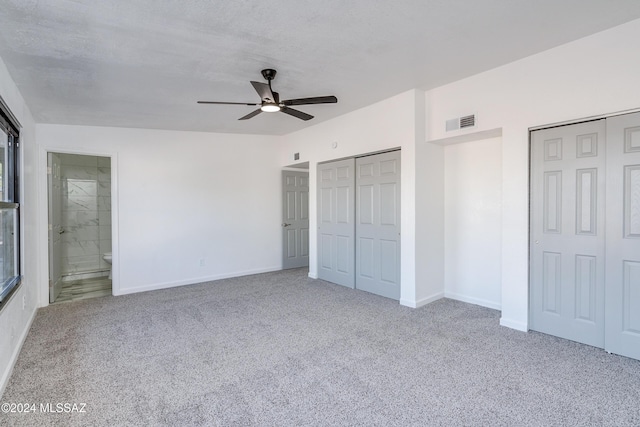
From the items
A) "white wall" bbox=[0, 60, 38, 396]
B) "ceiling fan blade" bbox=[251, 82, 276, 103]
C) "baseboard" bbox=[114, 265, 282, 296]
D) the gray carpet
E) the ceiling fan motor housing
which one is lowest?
the gray carpet

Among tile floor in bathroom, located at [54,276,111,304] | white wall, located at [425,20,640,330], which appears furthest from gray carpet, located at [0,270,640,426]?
tile floor in bathroom, located at [54,276,111,304]

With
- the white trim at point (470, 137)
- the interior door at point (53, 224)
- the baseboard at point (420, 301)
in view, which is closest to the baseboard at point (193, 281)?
the interior door at point (53, 224)

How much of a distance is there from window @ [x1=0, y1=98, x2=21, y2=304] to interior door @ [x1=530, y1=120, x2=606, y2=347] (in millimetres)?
4721

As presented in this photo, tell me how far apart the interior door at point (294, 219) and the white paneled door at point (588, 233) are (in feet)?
14.1

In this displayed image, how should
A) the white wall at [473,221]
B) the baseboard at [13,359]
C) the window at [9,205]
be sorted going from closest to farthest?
the baseboard at [13,359] < the window at [9,205] < the white wall at [473,221]

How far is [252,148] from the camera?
6.21 metres

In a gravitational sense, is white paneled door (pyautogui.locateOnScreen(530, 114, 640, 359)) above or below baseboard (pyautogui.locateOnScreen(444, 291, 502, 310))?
above

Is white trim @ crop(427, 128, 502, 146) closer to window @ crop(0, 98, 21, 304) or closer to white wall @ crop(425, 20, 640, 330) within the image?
white wall @ crop(425, 20, 640, 330)

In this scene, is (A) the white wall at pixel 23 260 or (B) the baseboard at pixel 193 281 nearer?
(A) the white wall at pixel 23 260

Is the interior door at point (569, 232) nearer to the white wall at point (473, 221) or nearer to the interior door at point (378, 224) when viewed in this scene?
the white wall at point (473, 221)

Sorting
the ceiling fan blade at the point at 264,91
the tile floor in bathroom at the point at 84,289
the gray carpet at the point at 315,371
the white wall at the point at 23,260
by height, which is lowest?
the tile floor in bathroom at the point at 84,289

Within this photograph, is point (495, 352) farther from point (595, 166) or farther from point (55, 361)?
point (55, 361)

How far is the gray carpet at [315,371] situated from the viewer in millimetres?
2070

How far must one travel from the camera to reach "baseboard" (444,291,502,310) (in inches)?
159
